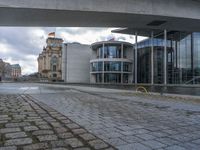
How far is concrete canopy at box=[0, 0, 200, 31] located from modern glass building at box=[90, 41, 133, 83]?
47113 millimetres

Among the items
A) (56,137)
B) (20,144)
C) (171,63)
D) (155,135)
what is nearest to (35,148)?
(20,144)

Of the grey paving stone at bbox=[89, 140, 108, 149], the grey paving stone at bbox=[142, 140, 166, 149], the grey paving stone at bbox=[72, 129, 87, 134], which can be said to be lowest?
the grey paving stone at bbox=[142, 140, 166, 149]

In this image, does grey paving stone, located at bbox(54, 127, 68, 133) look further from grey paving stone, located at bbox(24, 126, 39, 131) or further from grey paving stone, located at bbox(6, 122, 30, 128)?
grey paving stone, located at bbox(6, 122, 30, 128)

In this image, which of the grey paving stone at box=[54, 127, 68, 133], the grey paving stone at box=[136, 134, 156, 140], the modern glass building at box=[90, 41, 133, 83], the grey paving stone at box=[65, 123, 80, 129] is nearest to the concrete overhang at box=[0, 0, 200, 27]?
the grey paving stone at box=[65, 123, 80, 129]

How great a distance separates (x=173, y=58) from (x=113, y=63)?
777 inches

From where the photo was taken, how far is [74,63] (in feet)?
261

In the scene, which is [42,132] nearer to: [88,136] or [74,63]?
[88,136]

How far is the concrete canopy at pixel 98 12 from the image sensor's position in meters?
11.9

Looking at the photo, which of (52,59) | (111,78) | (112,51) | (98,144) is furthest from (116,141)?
(52,59)

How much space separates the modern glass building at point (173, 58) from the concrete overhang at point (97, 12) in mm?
28010

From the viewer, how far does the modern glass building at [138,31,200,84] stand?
1731 inches

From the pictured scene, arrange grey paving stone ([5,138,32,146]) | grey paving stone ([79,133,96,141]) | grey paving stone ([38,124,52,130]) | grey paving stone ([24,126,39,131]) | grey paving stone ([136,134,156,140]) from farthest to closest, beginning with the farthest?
grey paving stone ([38,124,52,130]) < grey paving stone ([24,126,39,131]) < grey paving stone ([136,134,156,140]) < grey paving stone ([79,133,96,141]) < grey paving stone ([5,138,32,146])

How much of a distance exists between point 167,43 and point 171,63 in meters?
4.94

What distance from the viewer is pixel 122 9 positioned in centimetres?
1288
